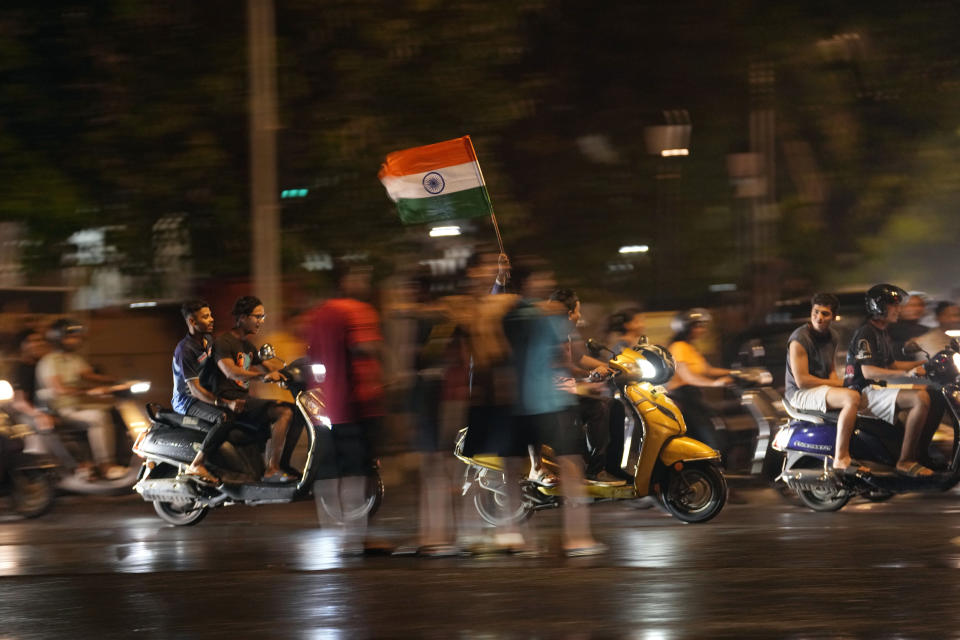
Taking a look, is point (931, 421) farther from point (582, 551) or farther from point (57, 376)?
point (57, 376)

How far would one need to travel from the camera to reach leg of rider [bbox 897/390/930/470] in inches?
408

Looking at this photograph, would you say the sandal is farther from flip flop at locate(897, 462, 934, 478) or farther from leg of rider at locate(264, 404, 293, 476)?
flip flop at locate(897, 462, 934, 478)

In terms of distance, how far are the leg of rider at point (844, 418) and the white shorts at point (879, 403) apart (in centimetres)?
26

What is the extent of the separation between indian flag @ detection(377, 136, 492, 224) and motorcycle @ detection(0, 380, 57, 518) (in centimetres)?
430

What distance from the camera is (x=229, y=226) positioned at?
16.0 metres

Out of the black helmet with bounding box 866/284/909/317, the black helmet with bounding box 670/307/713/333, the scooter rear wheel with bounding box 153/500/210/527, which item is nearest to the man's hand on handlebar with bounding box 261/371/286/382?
the scooter rear wheel with bounding box 153/500/210/527

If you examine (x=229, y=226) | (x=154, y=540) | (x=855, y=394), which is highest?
(x=229, y=226)

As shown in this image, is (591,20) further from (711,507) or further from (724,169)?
(711,507)

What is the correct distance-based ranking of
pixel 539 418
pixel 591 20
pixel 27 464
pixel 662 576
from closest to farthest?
pixel 662 576 < pixel 539 418 < pixel 27 464 < pixel 591 20

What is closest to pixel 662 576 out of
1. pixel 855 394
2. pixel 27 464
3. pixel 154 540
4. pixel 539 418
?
pixel 539 418

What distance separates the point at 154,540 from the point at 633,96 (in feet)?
32.4

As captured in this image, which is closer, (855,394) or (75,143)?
(855,394)

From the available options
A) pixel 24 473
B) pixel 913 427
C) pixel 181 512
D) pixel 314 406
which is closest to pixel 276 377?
pixel 314 406

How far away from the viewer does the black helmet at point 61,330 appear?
12.9 metres
